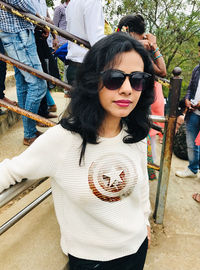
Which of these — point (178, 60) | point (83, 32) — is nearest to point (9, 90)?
point (83, 32)

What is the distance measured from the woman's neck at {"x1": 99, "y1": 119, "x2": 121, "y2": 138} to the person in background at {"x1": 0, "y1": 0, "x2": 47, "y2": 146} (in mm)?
1462

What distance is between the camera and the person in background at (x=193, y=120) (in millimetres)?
2723

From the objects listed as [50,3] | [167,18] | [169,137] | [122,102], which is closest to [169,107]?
[169,137]

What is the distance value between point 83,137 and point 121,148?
8.2 inches

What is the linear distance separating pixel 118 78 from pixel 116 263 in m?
0.96

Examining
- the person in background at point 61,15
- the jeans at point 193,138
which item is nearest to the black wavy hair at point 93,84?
the jeans at point 193,138

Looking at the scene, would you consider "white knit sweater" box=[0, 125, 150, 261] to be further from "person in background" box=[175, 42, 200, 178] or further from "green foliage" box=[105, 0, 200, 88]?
"green foliage" box=[105, 0, 200, 88]

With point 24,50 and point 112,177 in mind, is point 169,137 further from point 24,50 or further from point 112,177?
point 24,50

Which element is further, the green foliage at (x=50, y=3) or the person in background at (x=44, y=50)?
the green foliage at (x=50, y=3)

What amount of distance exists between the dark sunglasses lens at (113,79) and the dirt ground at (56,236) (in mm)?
1164

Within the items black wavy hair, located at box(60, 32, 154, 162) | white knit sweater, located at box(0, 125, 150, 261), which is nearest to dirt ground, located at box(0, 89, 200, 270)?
white knit sweater, located at box(0, 125, 150, 261)

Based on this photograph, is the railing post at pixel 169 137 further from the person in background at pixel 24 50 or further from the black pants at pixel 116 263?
the person in background at pixel 24 50

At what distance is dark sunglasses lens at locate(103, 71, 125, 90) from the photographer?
881 mm

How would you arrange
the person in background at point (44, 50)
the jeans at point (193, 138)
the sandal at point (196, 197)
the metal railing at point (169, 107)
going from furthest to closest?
the jeans at point (193, 138), the person in background at point (44, 50), the sandal at point (196, 197), the metal railing at point (169, 107)
